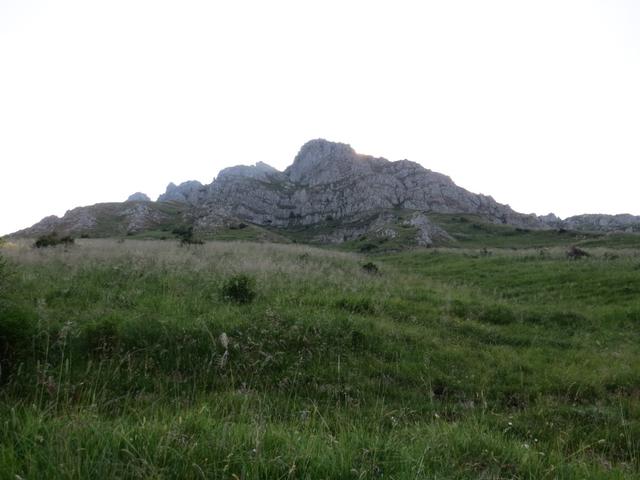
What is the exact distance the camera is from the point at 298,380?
244 inches

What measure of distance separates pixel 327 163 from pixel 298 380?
176m

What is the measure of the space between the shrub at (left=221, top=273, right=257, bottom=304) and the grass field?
0.27m

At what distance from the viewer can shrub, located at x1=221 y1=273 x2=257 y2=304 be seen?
31.6 feet

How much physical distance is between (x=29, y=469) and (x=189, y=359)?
3991 mm

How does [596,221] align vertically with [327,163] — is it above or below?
below

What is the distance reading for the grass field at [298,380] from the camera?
302cm

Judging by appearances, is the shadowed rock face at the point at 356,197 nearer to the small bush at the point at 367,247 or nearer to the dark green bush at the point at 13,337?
the small bush at the point at 367,247

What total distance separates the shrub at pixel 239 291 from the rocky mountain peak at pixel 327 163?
15429 centimetres

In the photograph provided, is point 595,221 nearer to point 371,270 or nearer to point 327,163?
point 327,163

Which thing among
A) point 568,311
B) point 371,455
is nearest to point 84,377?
point 371,455

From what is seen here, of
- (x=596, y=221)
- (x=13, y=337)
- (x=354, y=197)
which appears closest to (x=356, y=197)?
(x=354, y=197)

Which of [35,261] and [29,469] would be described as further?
[35,261]

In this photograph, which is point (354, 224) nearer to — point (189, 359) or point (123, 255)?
point (123, 255)

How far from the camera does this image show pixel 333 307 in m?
10.3
